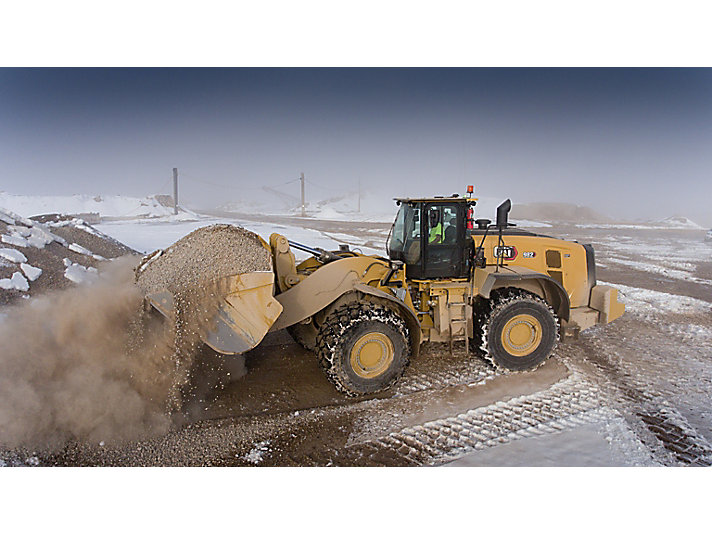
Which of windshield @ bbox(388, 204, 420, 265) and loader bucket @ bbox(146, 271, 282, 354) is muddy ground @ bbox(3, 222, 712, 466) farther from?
windshield @ bbox(388, 204, 420, 265)

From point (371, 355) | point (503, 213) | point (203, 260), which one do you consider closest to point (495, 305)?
point (503, 213)

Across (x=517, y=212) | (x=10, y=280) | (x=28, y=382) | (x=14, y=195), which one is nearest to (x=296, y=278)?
(x=28, y=382)

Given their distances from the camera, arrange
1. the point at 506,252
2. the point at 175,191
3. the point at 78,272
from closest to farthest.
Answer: the point at 506,252 < the point at 78,272 < the point at 175,191

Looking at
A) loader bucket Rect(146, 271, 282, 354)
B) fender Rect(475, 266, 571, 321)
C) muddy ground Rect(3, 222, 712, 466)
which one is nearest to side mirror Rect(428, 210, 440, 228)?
fender Rect(475, 266, 571, 321)

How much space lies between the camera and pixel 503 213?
4.48m

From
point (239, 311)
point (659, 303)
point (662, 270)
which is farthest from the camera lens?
point (662, 270)

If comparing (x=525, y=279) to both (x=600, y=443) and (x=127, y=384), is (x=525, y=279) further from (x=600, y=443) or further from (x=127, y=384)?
(x=127, y=384)

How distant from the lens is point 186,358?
3.83 m

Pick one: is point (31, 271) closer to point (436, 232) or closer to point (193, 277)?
point (193, 277)

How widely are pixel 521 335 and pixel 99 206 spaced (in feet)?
28.3

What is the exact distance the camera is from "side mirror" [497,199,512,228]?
4433mm

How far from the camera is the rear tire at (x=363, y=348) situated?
13.6ft

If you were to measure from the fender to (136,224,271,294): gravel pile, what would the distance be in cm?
220

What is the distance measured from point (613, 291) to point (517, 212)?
8949mm
